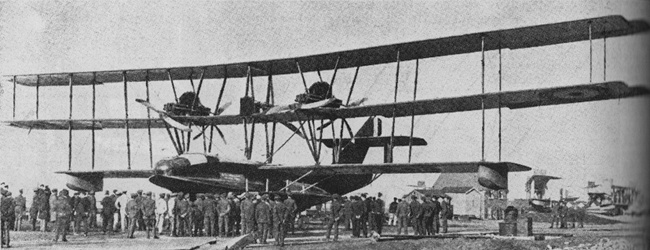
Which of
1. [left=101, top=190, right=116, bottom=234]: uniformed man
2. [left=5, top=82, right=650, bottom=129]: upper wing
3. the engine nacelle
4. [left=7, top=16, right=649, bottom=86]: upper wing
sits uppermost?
[left=7, top=16, right=649, bottom=86]: upper wing

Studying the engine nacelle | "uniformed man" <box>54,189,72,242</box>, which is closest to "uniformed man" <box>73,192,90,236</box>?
"uniformed man" <box>54,189,72,242</box>

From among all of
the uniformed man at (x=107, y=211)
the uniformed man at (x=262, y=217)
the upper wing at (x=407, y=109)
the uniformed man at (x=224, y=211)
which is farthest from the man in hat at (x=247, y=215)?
the uniformed man at (x=107, y=211)

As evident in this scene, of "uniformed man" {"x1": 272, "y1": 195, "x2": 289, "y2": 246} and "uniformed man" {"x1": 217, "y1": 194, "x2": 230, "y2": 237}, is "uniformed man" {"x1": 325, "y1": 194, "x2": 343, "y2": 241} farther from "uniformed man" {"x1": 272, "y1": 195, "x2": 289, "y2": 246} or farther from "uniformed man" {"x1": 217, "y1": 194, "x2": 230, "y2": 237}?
"uniformed man" {"x1": 217, "y1": 194, "x2": 230, "y2": 237}

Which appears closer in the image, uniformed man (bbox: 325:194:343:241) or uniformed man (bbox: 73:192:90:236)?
uniformed man (bbox: 325:194:343:241)

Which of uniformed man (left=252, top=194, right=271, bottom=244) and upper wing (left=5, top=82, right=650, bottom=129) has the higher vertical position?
upper wing (left=5, top=82, right=650, bottom=129)

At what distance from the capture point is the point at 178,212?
16.2 metres

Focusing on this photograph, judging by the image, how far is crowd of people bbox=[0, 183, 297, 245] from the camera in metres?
13.9

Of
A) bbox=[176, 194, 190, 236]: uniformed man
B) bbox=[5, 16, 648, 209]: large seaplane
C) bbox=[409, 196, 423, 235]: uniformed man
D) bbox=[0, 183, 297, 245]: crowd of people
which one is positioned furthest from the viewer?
bbox=[409, 196, 423, 235]: uniformed man

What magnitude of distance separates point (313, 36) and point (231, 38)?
8.45ft

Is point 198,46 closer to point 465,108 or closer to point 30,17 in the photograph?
point 30,17

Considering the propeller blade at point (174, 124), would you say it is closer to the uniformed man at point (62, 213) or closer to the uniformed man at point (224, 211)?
the uniformed man at point (224, 211)

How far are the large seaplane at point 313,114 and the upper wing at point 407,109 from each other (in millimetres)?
26

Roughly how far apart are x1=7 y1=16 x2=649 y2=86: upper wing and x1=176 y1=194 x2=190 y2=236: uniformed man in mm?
5078

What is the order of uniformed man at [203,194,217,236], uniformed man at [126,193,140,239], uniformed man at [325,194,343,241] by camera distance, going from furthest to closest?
uniformed man at [203,194,217,236]
uniformed man at [325,194,343,241]
uniformed man at [126,193,140,239]
